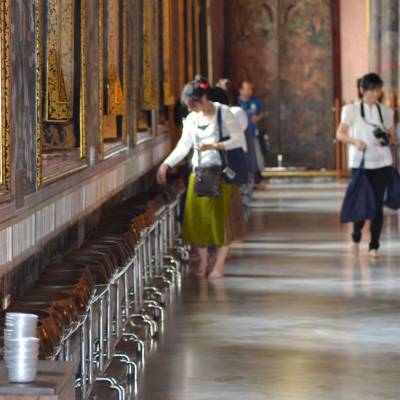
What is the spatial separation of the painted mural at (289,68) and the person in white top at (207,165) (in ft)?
57.6

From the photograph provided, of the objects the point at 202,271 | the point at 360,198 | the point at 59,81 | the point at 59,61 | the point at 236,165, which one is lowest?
the point at 202,271

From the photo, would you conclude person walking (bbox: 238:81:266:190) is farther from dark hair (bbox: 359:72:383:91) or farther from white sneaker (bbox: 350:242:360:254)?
dark hair (bbox: 359:72:383:91)

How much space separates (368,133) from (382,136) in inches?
7.1

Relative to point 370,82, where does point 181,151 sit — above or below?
below

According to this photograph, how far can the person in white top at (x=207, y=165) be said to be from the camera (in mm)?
13398

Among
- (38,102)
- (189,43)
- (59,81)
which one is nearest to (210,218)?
(59,81)

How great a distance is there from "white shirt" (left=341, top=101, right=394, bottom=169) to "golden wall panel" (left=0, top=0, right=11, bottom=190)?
8307mm

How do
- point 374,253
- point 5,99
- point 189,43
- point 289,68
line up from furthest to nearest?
point 289,68 → point 189,43 → point 374,253 → point 5,99

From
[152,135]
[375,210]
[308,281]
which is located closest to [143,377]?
[308,281]

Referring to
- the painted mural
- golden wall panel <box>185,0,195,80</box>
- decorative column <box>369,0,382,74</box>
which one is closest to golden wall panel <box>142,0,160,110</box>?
golden wall panel <box>185,0,195,80</box>

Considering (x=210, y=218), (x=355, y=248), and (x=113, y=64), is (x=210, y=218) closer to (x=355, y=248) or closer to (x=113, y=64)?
(x=113, y=64)

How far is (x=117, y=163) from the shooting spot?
13.2 metres

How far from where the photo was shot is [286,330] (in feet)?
35.0

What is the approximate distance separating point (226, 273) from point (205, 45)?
45.2 feet
